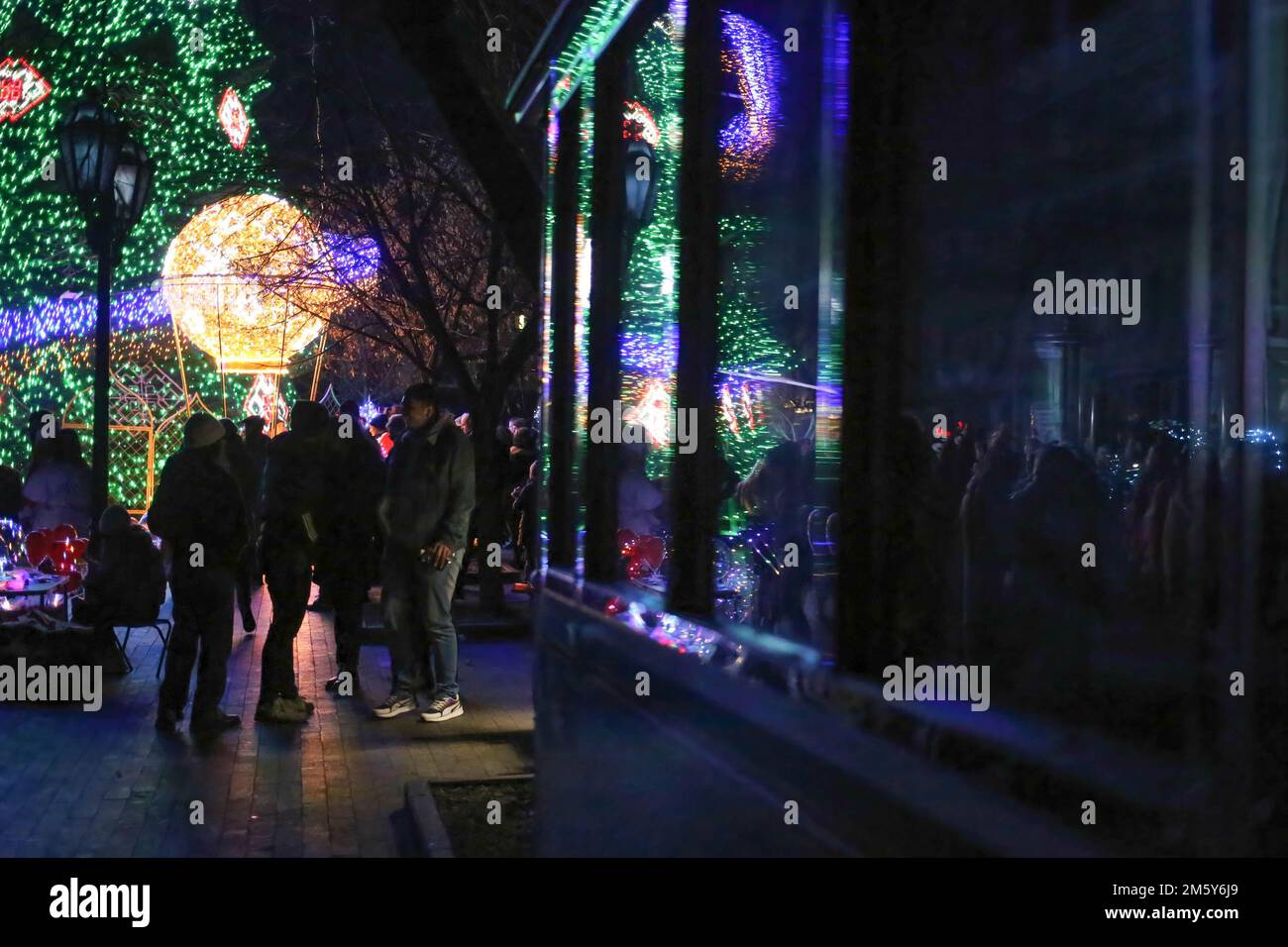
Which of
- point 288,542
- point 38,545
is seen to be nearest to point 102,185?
point 38,545

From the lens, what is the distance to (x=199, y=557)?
8984 millimetres

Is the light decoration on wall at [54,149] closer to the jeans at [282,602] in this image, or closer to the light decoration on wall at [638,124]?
the jeans at [282,602]

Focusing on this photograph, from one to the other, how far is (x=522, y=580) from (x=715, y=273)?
15.6m

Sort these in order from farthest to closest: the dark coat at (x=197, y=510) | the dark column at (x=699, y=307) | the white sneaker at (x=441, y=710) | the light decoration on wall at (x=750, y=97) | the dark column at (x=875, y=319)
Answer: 1. the white sneaker at (x=441, y=710)
2. the dark coat at (x=197, y=510)
3. the dark column at (x=699, y=307)
4. the light decoration on wall at (x=750, y=97)
5. the dark column at (x=875, y=319)

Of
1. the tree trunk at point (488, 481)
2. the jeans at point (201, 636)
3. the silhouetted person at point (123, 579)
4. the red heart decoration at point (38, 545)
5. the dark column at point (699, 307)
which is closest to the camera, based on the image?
the dark column at point (699, 307)


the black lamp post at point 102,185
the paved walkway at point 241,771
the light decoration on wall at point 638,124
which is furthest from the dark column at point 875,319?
the black lamp post at point 102,185

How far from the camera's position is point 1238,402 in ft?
5.18

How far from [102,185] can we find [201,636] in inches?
184

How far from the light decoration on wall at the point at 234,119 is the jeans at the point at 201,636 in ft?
33.8

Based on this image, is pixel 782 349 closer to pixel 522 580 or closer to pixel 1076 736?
pixel 1076 736

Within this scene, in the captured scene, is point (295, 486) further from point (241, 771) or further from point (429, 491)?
point (241, 771)

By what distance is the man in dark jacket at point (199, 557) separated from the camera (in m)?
8.95

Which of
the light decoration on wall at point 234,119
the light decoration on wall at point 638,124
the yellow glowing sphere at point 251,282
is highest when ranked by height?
the light decoration on wall at point 234,119
